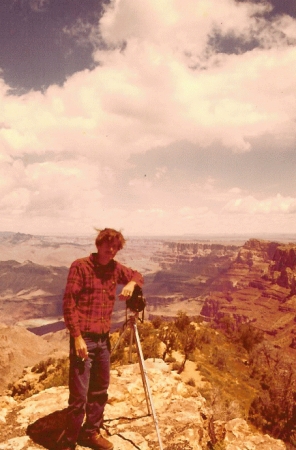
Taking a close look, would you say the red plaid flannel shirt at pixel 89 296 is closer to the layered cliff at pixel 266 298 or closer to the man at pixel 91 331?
the man at pixel 91 331

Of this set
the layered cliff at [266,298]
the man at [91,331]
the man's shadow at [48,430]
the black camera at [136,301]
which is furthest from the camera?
the layered cliff at [266,298]

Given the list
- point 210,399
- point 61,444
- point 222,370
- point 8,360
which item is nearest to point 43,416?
point 61,444

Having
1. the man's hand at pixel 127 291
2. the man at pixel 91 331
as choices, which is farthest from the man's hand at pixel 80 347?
the man's hand at pixel 127 291

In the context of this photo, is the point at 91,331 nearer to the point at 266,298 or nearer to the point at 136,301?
the point at 136,301

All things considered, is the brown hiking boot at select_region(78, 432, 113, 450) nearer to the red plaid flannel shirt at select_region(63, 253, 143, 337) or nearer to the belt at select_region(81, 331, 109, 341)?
the belt at select_region(81, 331, 109, 341)

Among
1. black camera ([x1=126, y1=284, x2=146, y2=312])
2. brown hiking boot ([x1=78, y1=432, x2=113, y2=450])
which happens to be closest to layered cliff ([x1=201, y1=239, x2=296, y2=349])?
brown hiking boot ([x1=78, y1=432, x2=113, y2=450])

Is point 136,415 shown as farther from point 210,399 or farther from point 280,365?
point 280,365

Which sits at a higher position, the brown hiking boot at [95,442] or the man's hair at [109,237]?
the man's hair at [109,237]
